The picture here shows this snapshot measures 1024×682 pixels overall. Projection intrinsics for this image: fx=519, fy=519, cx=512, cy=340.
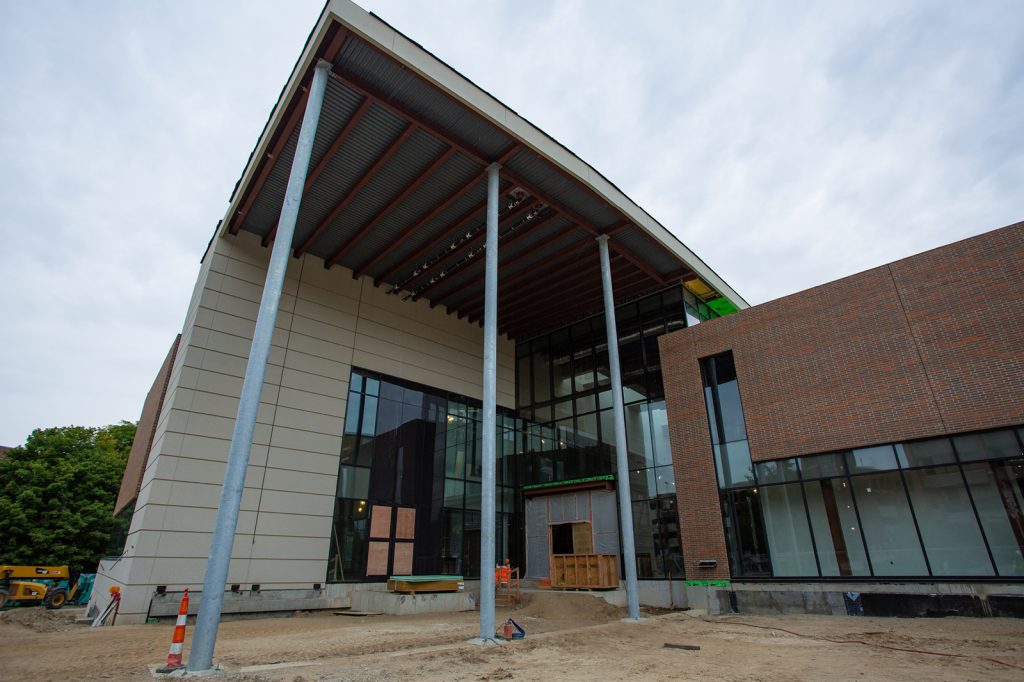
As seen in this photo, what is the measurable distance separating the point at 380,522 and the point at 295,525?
352 centimetres

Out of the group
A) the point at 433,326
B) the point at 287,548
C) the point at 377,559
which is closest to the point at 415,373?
the point at 433,326

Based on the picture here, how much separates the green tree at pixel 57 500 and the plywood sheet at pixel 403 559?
2366cm

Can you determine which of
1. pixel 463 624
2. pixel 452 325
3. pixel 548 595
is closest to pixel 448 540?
pixel 548 595

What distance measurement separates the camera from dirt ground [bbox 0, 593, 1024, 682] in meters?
7.75

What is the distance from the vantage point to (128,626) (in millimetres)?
14523

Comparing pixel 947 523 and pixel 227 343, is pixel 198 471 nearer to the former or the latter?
pixel 227 343

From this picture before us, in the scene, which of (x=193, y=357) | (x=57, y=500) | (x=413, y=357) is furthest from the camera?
(x=57, y=500)

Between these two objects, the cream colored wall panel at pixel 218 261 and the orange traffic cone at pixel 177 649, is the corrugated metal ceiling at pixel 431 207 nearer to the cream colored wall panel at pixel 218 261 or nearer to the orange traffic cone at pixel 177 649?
the cream colored wall panel at pixel 218 261

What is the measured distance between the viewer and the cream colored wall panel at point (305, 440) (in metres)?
19.4

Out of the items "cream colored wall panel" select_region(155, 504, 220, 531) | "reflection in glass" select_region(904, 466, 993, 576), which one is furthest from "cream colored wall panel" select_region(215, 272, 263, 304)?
"reflection in glass" select_region(904, 466, 993, 576)

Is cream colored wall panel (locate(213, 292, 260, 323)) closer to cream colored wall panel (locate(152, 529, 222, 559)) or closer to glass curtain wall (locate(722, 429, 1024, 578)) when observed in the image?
cream colored wall panel (locate(152, 529, 222, 559))

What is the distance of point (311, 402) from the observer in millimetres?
20625

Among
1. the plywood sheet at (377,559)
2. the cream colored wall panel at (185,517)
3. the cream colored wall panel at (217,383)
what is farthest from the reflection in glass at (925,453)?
the cream colored wall panel at (185,517)

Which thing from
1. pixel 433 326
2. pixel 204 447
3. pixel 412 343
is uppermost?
pixel 433 326
